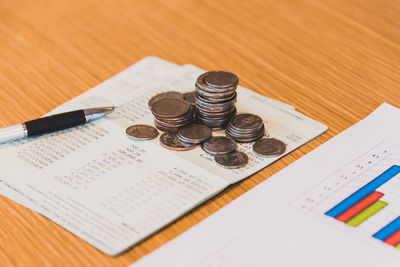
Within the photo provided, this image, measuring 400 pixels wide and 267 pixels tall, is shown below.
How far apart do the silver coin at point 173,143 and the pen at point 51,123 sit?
0.41 feet

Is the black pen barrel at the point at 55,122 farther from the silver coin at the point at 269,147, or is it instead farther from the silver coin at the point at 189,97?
the silver coin at the point at 269,147

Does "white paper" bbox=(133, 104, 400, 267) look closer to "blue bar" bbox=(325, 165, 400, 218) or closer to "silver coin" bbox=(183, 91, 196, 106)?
"blue bar" bbox=(325, 165, 400, 218)

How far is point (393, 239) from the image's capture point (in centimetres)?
68

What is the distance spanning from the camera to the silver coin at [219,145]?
2.73ft

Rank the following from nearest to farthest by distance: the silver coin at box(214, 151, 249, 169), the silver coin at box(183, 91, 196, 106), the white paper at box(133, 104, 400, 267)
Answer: the white paper at box(133, 104, 400, 267) → the silver coin at box(214, 151, 249, 169) → the silver coin at box(183, 91, 196, 106)

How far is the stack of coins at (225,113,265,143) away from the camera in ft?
2.80

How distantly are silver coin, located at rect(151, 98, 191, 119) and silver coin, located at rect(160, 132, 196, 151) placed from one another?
0.03 meters

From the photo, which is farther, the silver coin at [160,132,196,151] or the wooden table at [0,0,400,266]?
the wooden table at [0,0,400,266]

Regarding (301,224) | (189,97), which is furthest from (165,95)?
(301,224)

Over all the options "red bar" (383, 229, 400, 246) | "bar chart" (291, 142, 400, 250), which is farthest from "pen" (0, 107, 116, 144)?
"red bar" (383, 229, 400, 246)

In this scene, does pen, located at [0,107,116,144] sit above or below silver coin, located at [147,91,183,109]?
below

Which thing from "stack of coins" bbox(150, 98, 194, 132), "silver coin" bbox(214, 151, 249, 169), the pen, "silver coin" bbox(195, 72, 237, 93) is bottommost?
the pen

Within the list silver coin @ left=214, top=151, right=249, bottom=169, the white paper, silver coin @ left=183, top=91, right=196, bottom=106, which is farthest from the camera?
silver coin @ left=183, top=91, right=196, bottom=106

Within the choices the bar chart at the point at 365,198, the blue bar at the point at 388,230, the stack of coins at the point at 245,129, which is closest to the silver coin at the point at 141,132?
the stack of coins at the point at 245,129
